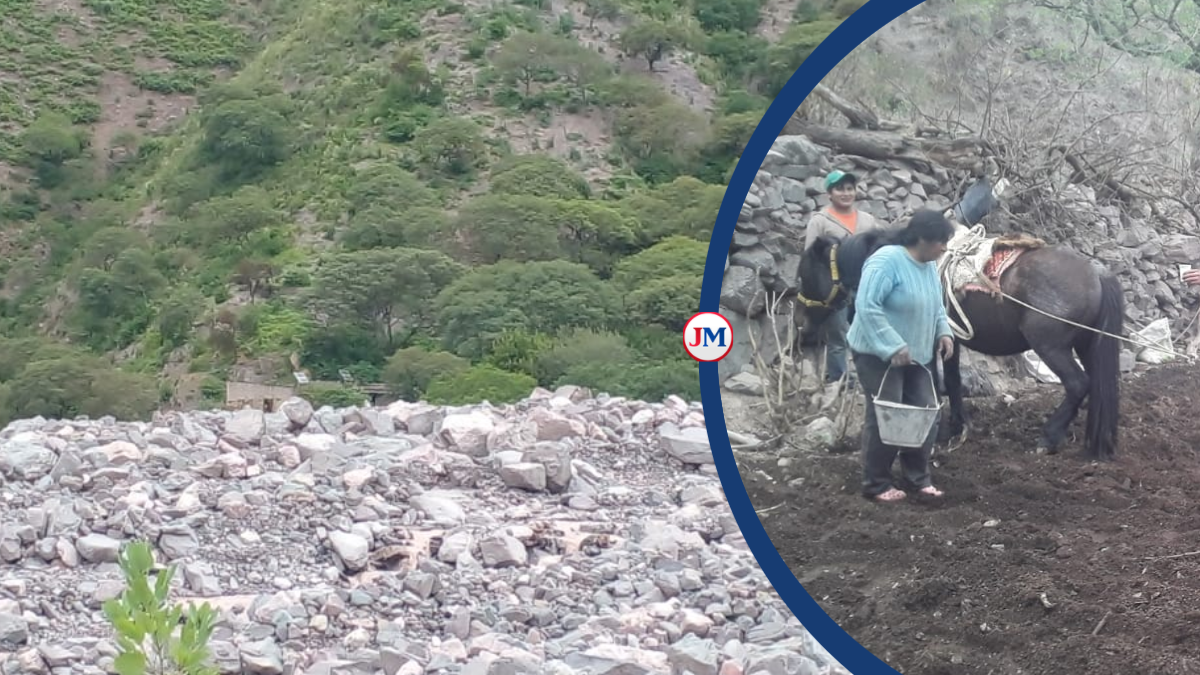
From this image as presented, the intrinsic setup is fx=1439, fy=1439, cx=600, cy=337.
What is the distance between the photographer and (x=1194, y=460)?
6.47 feet

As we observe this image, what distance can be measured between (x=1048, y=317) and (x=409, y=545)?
3.47 m

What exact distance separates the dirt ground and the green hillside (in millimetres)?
9449

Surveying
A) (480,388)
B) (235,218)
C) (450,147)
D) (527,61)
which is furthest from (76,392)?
(527,61)

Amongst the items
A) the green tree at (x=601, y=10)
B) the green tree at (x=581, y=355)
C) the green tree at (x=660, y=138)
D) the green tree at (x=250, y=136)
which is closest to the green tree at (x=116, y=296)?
the green tree at (x=250, y=136)

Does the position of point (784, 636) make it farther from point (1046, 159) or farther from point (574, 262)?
point (574, 262)

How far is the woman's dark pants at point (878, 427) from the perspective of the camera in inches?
80.8

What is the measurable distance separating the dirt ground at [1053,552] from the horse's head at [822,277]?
0.26m

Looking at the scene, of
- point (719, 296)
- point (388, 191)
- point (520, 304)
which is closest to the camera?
point (719, 296)

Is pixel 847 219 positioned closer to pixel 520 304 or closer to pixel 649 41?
pixel 520 304

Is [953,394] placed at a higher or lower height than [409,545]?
higher

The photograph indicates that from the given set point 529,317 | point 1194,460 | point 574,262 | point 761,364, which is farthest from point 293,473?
point 574,262

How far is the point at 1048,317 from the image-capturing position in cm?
207

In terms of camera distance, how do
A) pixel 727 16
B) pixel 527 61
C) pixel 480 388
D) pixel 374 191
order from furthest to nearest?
pixel 727 16 → pixel 527 61 → pixel 374 191 → pixel 480 388

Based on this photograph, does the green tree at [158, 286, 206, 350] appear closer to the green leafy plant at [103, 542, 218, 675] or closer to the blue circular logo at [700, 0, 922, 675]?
the green leafy plant at [103, 542, 218, 675]
